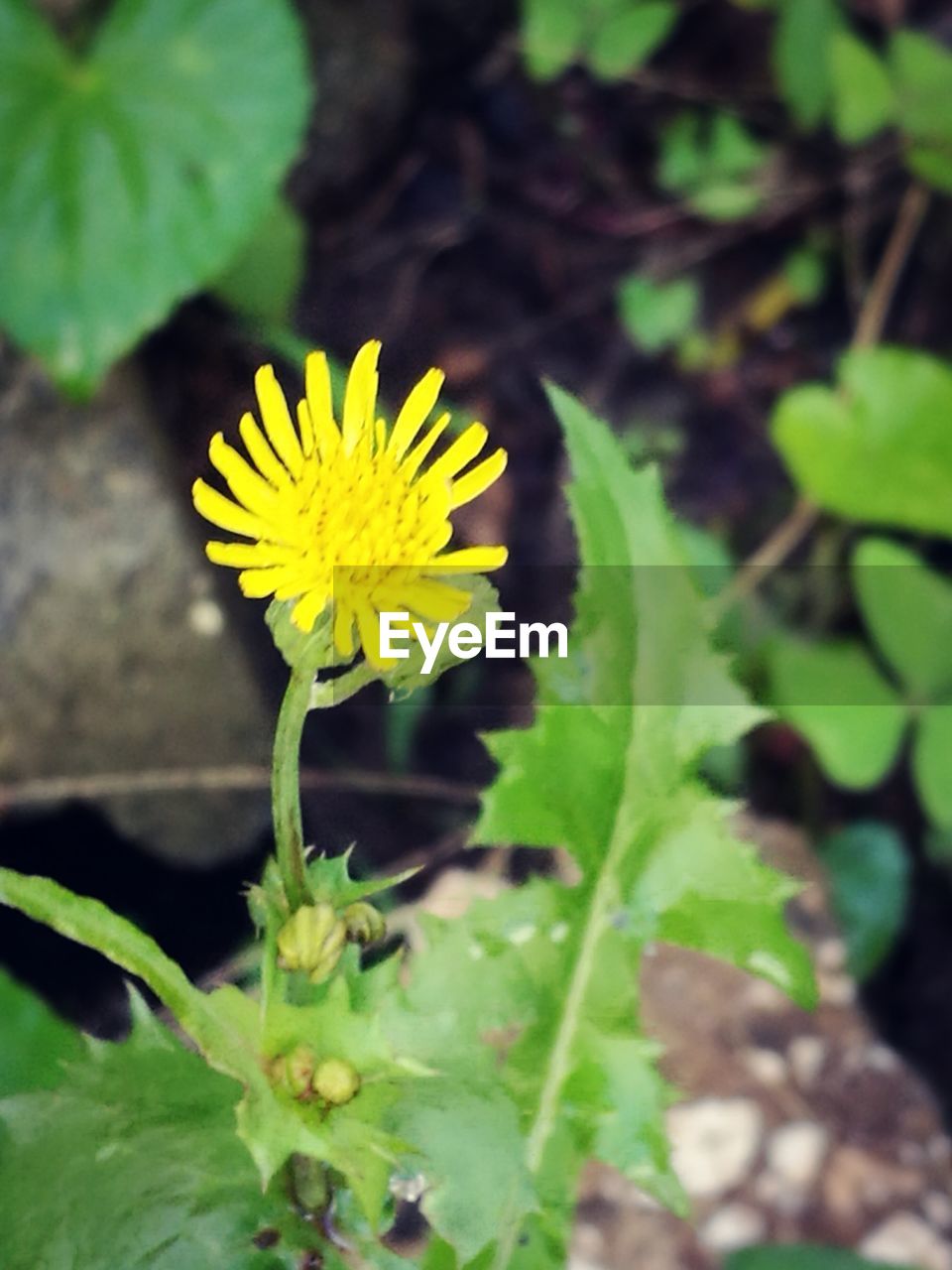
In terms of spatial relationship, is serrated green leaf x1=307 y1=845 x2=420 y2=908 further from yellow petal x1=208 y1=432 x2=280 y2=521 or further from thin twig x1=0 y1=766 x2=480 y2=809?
thin twig x1=0 y1=766 x2=480 y2=809

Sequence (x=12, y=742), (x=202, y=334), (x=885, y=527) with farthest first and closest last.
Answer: (x=885, y=527) → (x=202, y=334) → (x=12, y=742)

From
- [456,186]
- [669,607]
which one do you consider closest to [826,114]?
[456,186]

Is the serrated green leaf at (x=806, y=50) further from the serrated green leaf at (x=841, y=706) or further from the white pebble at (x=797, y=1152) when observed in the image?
the white pebble at (x=797, y=1152)

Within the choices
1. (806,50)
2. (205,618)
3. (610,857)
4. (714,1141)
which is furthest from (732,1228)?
(806,50)

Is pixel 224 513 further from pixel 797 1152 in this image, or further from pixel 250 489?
pixel 797 1152

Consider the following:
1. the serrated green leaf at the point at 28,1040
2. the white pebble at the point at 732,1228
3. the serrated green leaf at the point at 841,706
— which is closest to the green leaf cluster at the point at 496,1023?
the serrated green leaf at the point at 28,1040

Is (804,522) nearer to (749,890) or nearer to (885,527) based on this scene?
(885,527)
